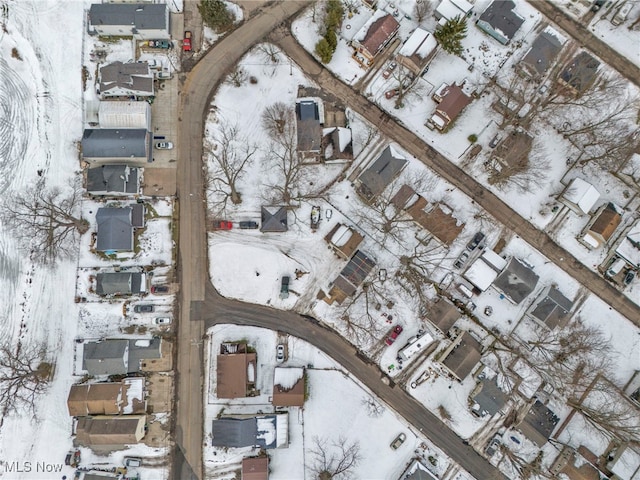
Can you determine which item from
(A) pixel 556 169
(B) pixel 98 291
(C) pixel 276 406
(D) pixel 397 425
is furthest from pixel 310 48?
(D) pixel 397 425

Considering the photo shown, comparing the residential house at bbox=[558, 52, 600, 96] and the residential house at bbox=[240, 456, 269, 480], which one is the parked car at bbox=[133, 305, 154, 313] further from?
the residential house at bbox=[558, 52, 600, 96]

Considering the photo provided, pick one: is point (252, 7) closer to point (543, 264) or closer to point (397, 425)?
point (543, 264)

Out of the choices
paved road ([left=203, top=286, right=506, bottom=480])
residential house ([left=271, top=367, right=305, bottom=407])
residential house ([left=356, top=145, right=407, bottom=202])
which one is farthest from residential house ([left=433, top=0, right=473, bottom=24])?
residential house ([left=271, top=367, right=305, bottom=407])

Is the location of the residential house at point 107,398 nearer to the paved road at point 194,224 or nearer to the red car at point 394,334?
the paved road at point 194,224

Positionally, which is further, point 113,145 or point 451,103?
point 451,103

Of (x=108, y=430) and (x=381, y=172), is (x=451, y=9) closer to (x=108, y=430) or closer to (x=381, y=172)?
(x=381, y=172)

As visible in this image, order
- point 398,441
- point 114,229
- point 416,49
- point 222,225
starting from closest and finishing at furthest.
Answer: point 114,229, point 398,441, point 222,225, point 416,49

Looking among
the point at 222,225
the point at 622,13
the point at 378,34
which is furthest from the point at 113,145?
the point at 622,13

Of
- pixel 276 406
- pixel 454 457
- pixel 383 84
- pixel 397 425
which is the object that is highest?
pixel 383 84
